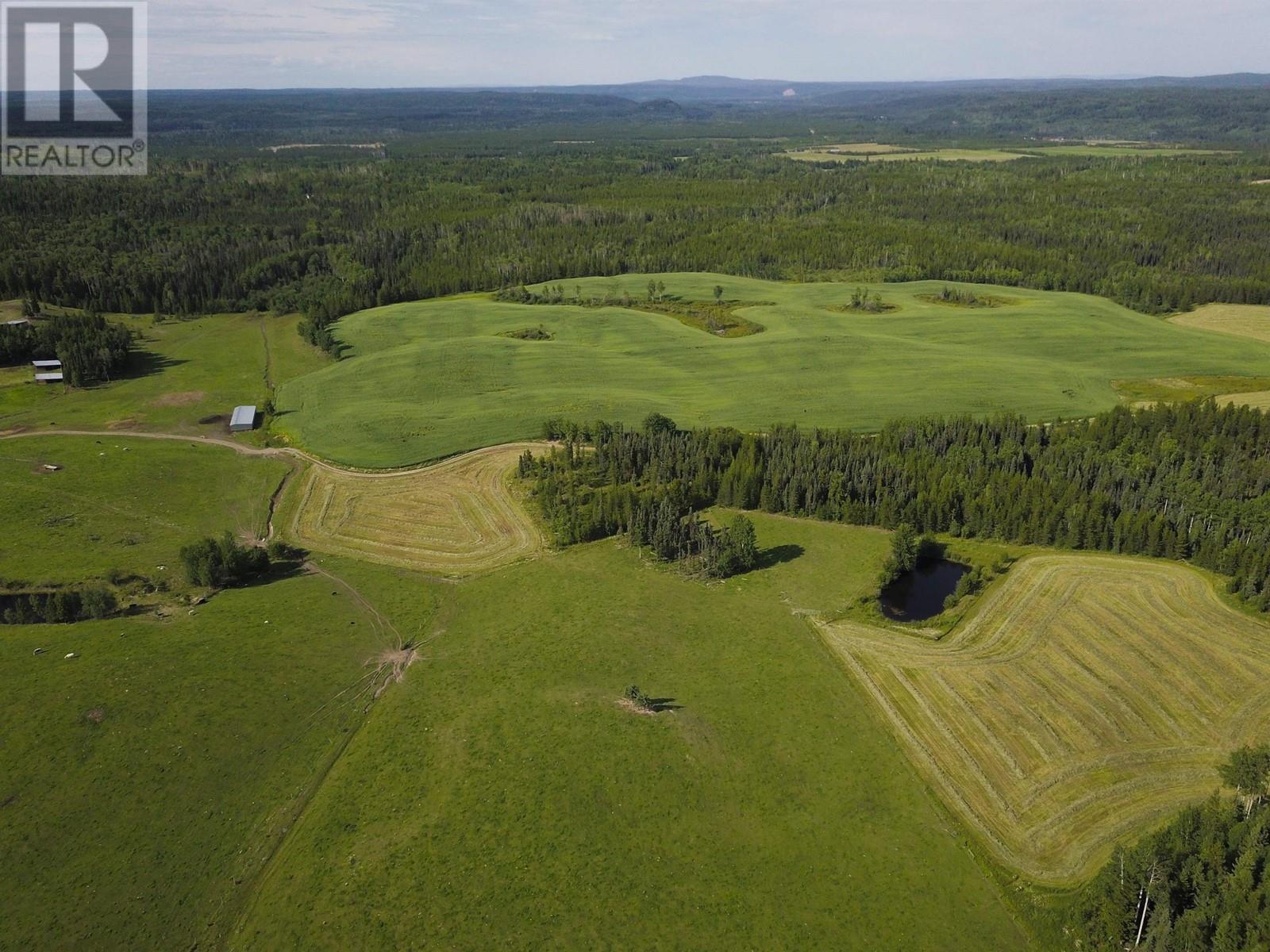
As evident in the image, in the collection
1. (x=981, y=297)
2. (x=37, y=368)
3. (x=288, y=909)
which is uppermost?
(x=981, y=297)

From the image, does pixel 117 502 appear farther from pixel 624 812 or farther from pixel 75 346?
pixel 624 812

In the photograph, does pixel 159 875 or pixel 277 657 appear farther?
pixel 277 657

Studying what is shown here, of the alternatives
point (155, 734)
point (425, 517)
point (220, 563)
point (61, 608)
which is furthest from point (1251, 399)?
point (61, 608)

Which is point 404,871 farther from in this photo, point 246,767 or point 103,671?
point 103,671

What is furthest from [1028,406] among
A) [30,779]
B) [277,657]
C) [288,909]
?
[30,779]

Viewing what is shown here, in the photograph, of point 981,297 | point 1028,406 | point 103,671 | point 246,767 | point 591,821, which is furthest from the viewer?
point 981,297

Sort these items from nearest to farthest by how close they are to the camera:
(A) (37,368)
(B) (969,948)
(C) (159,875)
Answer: (B) (969,948)
(C) (159,875)
(A) (37,368)

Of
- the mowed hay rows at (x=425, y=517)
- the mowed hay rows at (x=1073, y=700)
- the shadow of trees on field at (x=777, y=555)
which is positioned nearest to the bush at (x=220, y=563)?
the mowed hay rows at (x=425, y=517)
